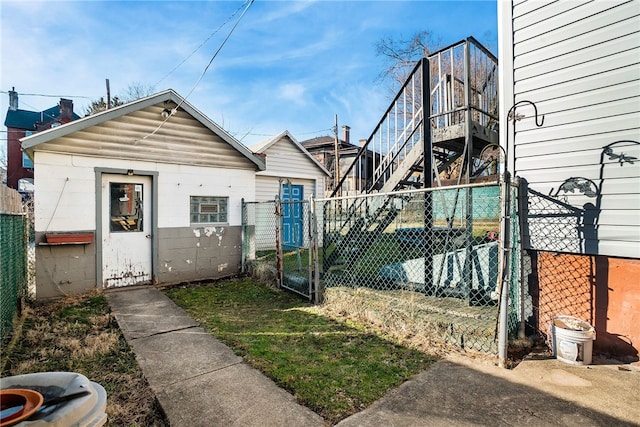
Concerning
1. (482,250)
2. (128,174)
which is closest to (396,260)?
(482,250)

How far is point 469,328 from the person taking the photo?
10.9ft

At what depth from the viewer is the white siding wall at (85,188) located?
5.07m

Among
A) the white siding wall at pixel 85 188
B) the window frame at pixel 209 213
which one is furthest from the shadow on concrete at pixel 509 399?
the white siding wall at pixel 85 188

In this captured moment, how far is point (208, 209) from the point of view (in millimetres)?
6824

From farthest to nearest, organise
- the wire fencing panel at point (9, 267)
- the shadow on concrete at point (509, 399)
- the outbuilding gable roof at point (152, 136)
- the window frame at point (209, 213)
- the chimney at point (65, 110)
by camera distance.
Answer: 1. the chimney at point (65, 110)
2. the window frame at point (209, 213)
3. the outbuilding gable roof at point (152, 136)
4. the wire fencing panel at point (9, 267)
5. the shadow on concrete at point (509, 399)

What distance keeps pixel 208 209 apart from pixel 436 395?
572 cm

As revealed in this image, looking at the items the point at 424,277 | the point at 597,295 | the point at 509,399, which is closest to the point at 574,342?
the point at 597,295

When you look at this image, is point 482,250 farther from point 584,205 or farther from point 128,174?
point 128,174

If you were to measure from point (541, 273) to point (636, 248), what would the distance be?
2.75ft

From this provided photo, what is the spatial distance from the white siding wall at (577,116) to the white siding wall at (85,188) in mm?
5683

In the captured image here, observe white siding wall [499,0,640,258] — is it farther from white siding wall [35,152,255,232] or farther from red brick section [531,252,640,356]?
white siding wall [35,152,255,232]

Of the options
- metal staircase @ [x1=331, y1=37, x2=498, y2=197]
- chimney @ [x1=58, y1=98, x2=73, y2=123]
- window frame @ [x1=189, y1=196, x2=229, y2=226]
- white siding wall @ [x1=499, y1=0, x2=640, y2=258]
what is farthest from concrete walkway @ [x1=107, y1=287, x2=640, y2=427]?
chimney @ [x1=58, y1=98, x2=73, y2=123]

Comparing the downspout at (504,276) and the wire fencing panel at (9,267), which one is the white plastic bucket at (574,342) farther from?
the wire fencing panel at (9,267)

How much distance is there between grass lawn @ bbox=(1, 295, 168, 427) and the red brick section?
12.7 ft
